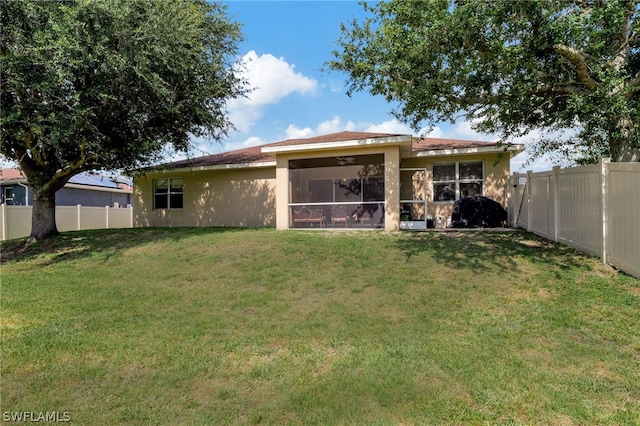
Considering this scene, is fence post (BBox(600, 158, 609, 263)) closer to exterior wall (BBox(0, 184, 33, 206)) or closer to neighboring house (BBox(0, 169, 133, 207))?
neighboring house (BBox(0, 169, 133, 207))

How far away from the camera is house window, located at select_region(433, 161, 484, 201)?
13.8 metres

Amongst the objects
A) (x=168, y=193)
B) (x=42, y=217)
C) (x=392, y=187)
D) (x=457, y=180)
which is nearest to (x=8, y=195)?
(x=168, y=193)

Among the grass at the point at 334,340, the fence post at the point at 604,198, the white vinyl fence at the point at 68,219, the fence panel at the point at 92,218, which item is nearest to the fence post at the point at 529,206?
the grass at the point at 334,340

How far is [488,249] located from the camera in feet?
27.4

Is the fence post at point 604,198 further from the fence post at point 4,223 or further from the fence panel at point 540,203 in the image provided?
the fence post at point 4,223

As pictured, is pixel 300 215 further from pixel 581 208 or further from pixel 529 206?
pixel 581 208

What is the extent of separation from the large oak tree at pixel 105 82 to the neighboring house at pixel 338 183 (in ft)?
8.95

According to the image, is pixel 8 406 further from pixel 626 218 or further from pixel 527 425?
pixel 626 218

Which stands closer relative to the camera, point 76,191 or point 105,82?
point 105,82

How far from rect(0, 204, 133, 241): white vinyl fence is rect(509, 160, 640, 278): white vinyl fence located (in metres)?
19.9

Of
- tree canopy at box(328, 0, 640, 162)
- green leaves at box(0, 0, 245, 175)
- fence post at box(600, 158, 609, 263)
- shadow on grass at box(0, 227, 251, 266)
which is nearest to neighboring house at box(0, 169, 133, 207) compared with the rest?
shadow on grass at box(0, 227, 251, 266)

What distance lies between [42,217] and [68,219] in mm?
6228

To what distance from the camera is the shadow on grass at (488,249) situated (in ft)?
23.7

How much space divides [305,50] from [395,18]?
4.34 meters
